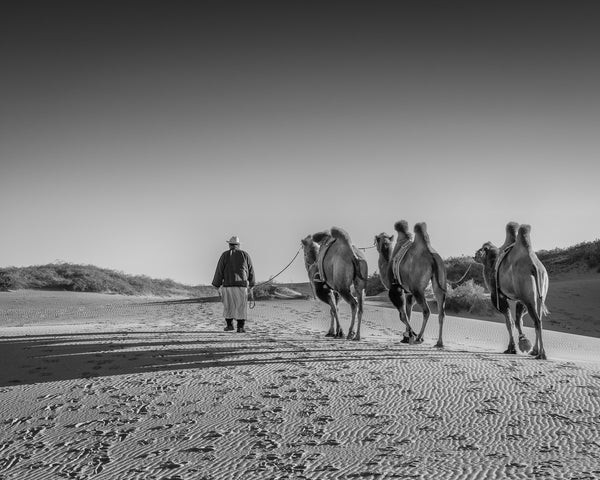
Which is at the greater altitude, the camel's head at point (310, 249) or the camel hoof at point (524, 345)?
the camel's head at point (310, 249)

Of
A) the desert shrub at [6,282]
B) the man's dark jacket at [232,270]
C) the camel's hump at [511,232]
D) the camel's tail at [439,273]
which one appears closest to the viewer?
the camel's tail at [439,273]

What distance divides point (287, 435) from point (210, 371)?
298 centimetres

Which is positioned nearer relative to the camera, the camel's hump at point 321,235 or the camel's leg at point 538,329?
the camel's leg at point 538,329

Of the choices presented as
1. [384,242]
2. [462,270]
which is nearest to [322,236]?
[384,242]

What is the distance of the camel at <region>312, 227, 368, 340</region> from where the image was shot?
12.2 m

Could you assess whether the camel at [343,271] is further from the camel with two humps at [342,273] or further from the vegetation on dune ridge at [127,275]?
the vegetation on dune ridge at [127,275]

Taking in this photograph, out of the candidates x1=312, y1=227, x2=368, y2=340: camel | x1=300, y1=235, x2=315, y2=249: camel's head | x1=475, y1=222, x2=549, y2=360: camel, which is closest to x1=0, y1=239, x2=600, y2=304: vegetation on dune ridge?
x1=300, y1=235, x2=315, y2=249: camel's head

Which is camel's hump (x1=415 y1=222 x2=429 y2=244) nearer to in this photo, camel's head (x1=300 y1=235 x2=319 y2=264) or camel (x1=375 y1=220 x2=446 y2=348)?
camel (x1=375 y1=220 x2=446 y2=348)

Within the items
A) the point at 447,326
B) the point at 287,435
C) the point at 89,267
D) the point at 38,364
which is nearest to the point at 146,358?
the point at 38,364

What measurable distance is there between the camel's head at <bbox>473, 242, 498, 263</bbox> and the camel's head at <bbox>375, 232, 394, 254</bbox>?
5.98 ft

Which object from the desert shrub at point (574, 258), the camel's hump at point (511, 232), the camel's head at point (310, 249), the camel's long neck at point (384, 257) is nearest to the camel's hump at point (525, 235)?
the camel's hump at point (511, 232)

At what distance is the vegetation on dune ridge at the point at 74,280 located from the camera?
1210 inches

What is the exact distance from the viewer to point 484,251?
12172mm

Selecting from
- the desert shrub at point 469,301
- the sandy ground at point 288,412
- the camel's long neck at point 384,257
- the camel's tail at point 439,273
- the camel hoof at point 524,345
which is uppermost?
the camel's long neck at point 384,257
